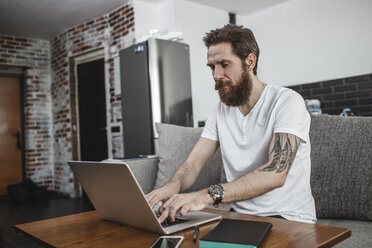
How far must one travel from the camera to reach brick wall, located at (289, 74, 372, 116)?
165 inches

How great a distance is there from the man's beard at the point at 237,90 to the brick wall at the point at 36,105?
5051 mm

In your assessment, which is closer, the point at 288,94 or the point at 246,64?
the point at 288,94

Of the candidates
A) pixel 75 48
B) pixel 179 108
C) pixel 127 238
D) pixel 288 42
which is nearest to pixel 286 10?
pixel 288 42

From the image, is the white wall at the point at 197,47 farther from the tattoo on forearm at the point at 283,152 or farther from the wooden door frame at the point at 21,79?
the tattoo on forearm at the point at 283,152

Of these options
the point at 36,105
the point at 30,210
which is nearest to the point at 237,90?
the point at 30,210

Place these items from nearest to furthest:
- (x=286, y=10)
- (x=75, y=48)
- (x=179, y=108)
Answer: (x=179, y=108) < (x=286, y=10) < (x=75, y=48)

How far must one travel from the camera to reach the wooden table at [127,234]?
82 centimetres

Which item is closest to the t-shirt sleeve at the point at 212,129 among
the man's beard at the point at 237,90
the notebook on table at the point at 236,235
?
the man's beard at the point at 237,90

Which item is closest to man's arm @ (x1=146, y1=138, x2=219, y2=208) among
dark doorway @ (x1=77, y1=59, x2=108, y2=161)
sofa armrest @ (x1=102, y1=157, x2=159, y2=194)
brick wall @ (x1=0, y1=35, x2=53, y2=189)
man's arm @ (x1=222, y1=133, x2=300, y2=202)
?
man's arm @ (x1=222, y1=133, x2=300, y2=202)

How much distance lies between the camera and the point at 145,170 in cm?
235

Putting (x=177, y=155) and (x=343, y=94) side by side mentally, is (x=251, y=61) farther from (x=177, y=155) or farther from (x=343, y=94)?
(x=343, y=94)

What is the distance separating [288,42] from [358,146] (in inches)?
139

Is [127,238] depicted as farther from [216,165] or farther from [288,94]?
[216,165]

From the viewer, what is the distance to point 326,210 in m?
1.73
